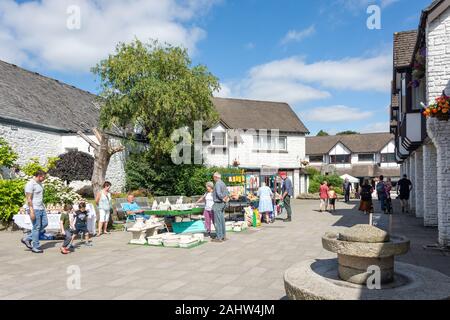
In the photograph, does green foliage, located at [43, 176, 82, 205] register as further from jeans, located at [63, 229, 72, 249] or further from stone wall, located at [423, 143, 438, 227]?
stone wall, located at [423, 143, 438, 227]

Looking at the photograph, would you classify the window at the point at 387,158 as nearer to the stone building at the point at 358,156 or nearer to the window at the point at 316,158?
the stone building at the point at 358,156

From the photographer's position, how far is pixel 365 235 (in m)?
4.50

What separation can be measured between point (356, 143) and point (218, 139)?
28.2 meters

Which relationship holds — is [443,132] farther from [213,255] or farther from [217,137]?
[217,137]

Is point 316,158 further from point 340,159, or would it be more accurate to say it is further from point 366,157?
point 366,157

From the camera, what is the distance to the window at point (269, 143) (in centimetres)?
3403

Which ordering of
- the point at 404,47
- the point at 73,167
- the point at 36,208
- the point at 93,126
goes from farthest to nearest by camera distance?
the point at 93,126 < the point at 73,167 < the point at 404,47 < the point at 36,208

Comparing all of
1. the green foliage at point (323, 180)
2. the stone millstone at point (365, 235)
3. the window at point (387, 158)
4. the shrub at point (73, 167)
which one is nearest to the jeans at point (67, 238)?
the stone millstone at point (365, 235)

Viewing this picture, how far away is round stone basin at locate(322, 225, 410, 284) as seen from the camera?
171 inches

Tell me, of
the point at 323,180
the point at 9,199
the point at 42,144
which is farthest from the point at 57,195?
the point at 323,180

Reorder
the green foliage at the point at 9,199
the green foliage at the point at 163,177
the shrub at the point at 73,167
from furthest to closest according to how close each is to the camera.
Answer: the green foliage at the point at 163,177 < the shrub at the point at 73,167 < the green foliage at the point at 9,199

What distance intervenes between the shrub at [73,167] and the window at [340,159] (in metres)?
38.9

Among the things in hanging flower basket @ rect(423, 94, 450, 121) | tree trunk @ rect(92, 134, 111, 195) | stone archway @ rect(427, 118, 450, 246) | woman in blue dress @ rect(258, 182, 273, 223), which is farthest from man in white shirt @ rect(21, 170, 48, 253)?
stone archway @ rect(427, 118, 450, 246)
